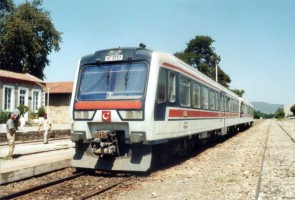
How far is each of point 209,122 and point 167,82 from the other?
605 cm

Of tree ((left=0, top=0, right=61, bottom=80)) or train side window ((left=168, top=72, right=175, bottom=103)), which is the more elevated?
tree ((left=0, top=0, right=61, bottom=80))

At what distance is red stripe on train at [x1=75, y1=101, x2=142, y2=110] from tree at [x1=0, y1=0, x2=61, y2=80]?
138 ft

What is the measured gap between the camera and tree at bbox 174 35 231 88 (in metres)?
75.6

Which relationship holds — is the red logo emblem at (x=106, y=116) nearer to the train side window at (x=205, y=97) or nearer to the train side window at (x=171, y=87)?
the train side window at (x=171, y=87)

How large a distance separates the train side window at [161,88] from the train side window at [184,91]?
1250 millimetres

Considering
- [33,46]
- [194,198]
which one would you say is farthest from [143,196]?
[33,46]

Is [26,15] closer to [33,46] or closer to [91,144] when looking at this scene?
[33,46]

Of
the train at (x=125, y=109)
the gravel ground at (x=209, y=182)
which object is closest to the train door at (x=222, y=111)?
the gravel ground at (x=209, y=182)

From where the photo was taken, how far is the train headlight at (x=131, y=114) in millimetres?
8859

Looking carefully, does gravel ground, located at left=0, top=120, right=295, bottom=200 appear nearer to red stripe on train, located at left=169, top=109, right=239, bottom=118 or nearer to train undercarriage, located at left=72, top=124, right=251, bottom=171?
train undercarriage, located at left=72, top=124, right=251, bottom=171

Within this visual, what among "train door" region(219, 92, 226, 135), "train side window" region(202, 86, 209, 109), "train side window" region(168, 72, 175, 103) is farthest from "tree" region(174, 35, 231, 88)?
"train side window" region(168, 72, 175, 103)

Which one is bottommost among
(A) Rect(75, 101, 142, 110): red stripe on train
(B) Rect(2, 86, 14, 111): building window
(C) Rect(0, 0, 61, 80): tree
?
(A) Rect(75, 101, 142, 110): red stripe on train

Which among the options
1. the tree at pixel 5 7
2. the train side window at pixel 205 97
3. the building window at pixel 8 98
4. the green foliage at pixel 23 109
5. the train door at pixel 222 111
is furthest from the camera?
the tree at pixel 5 7

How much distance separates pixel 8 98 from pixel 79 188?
25116mm
